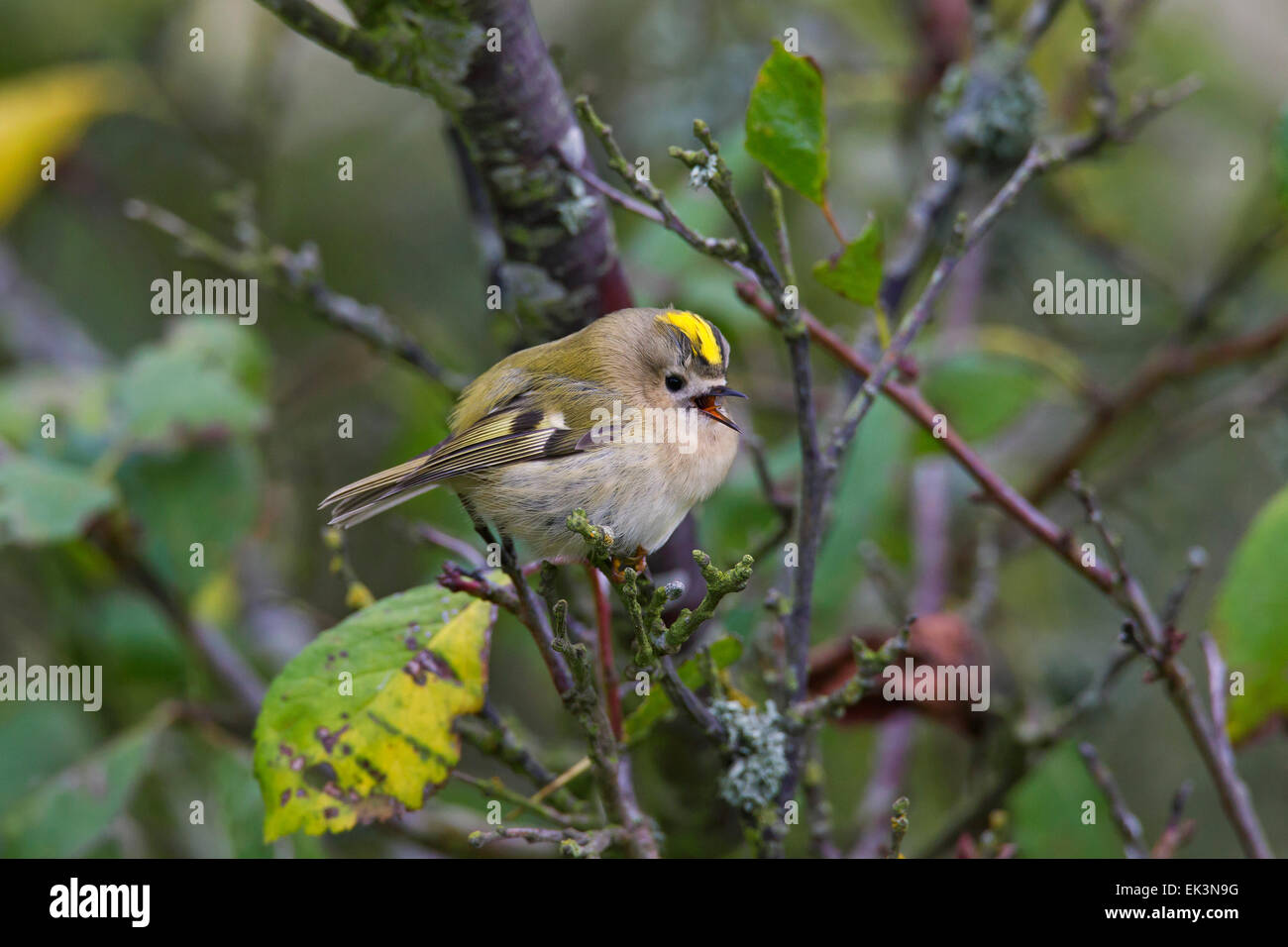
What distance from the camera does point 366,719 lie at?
1.35 metres

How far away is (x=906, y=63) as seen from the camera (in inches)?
133

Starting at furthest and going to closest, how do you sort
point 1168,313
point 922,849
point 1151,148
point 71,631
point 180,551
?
1. point 1151,148
2. point 1168,313
3. point 71,631
4. point 180,551
5. point 922,849

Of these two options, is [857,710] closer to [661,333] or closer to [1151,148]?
[661,333]

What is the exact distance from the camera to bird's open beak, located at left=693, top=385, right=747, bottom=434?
4.68ft

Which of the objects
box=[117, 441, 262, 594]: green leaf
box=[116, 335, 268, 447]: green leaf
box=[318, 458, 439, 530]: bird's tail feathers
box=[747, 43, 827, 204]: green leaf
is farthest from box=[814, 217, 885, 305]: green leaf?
box=[117, 441, 262, 594]: green leaf

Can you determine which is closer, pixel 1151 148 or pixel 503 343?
pixel 503 343

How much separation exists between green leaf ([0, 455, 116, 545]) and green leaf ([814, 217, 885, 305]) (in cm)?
138

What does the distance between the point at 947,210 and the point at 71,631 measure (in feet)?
7.29

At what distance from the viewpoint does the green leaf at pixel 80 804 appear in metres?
2.08

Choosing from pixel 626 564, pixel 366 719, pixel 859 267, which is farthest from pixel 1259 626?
pixel 366 719

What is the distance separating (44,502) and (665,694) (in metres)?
1.26

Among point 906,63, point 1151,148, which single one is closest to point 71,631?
point 906,63

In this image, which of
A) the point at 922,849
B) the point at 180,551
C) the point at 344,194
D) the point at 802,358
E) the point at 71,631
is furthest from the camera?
the point at 344,194

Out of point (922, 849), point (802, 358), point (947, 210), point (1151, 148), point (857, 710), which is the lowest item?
point (922, 849)
